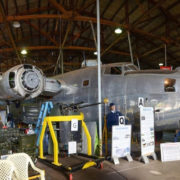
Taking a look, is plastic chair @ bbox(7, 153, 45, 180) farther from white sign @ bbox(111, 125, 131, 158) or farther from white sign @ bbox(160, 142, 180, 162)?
white sign @ bbox(160, 142, 180, 162)

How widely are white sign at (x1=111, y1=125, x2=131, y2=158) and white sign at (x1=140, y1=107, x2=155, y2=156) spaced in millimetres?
468

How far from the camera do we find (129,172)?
4.98 m

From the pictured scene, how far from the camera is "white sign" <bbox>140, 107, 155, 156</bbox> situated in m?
5.94

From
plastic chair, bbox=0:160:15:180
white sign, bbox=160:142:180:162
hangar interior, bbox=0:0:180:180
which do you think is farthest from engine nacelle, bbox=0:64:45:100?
white sign, bbox=160:142:180:162

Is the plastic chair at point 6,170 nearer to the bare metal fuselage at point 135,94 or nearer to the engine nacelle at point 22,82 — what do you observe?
the engine nacelle at point 22,82

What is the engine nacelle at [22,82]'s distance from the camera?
675 centimetres

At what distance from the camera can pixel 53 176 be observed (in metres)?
4.72

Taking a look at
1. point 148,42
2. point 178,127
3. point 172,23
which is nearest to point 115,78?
point 178,127

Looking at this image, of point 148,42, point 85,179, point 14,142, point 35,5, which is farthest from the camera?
point 148,42

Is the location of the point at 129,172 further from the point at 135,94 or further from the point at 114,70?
the point at 114,70

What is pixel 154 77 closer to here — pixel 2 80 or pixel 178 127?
pixel 178 127

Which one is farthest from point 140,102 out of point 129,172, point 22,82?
point 22,82

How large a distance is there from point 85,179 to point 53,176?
2.55 ft

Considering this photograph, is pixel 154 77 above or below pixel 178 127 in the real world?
above
